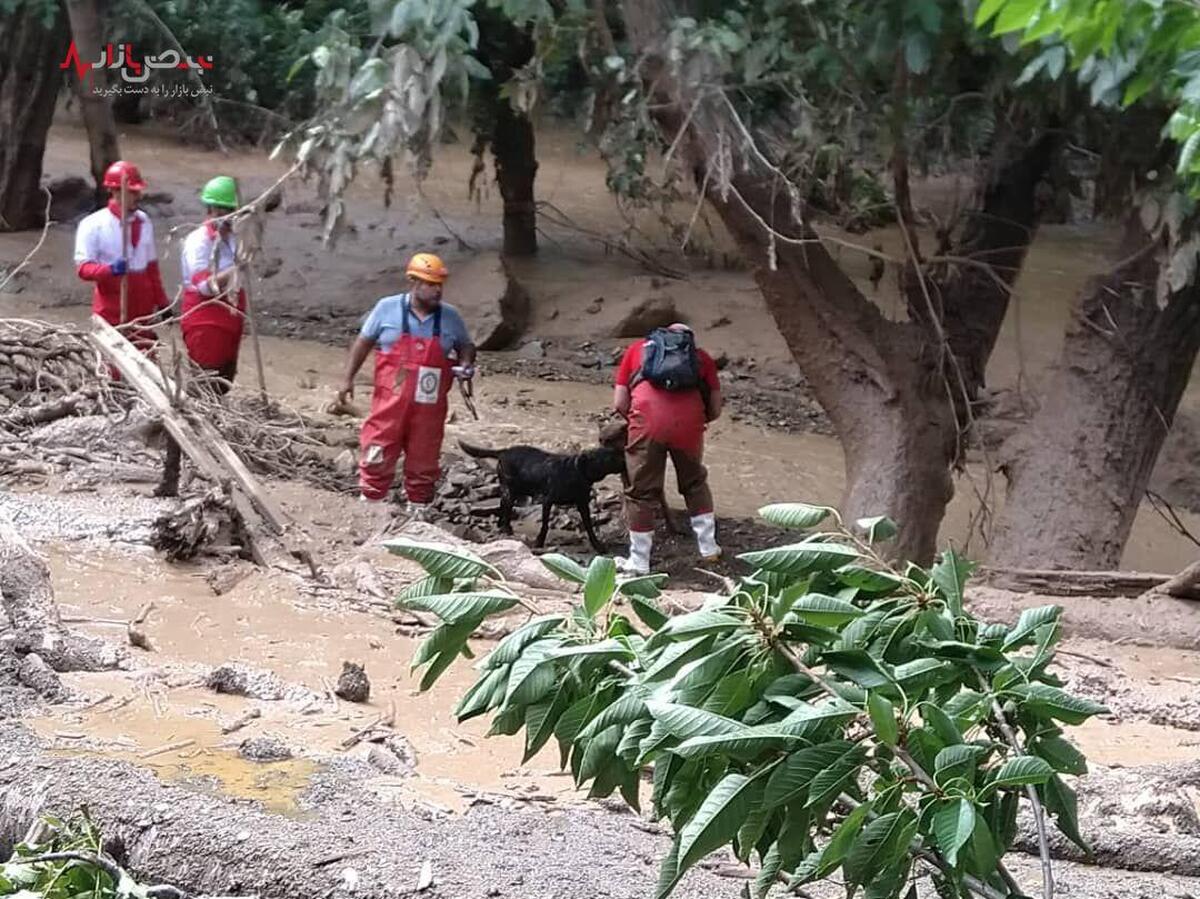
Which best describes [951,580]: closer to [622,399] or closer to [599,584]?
[599,584]

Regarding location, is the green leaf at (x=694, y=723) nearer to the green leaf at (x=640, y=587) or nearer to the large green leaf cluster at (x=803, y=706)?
the large green leaf cluster at (x=803, y=706)

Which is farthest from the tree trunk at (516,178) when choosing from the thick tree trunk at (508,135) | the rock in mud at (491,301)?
the rock in mud at (491,301)

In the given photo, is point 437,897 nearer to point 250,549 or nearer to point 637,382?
point 250,549

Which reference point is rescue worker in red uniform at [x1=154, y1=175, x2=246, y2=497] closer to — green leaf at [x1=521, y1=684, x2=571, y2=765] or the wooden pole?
the wooden pole

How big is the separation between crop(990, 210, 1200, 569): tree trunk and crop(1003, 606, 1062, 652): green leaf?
235 inches

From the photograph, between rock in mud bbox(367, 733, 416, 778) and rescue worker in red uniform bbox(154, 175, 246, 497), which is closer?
rock in mud bbox(367, 733, 416, 778)

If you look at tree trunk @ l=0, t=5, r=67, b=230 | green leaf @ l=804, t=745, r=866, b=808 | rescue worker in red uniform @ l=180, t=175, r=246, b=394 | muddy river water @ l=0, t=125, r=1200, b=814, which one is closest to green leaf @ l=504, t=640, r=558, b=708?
A: green leaf @ l=804, t=745, r=866, b=808

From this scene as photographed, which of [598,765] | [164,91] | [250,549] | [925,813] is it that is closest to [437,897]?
[598,765]

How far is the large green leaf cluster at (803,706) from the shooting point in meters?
2.40

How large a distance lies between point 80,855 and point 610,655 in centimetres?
138

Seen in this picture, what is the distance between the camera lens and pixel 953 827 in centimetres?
235

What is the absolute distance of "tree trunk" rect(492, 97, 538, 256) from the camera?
16859mm

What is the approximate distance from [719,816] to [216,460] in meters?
6.42

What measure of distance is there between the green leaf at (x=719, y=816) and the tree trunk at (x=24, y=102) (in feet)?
50.8
